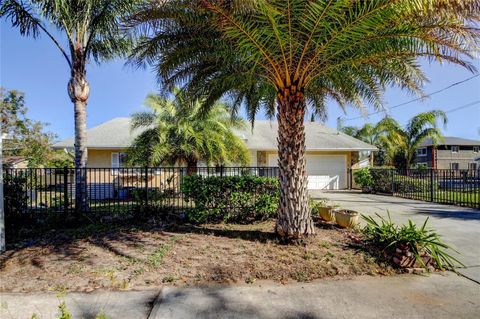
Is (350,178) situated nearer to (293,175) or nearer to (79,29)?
(293,175)

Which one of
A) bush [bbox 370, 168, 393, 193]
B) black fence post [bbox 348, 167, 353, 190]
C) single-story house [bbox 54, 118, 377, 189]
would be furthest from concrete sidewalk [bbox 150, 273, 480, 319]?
black fence post [bbox 348, 167, 353, 190]

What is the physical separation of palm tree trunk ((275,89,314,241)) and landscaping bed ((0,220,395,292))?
1.20ft

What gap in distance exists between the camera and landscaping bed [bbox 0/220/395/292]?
421 cm

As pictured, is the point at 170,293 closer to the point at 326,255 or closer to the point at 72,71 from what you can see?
the point at 326,255

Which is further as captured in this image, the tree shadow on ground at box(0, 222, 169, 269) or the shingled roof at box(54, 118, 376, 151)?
the shingled roof at box(54, 118, 376, 151)

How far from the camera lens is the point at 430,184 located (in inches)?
500

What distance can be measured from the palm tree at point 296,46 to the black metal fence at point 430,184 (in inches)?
300

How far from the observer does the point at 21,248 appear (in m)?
5.71

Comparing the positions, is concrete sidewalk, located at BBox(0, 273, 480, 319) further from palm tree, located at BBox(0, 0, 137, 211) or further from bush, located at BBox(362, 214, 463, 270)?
palm tree, located at BBox(0, 0, 137, 211)

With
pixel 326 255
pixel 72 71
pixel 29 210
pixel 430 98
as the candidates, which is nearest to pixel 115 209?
pixel 29 210

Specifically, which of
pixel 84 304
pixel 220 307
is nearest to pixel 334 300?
pixel 220 307

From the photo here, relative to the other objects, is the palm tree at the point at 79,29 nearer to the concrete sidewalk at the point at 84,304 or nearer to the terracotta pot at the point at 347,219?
the concrete sidewalk at the point at 84,304

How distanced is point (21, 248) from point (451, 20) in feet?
31.4

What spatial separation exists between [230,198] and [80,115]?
560cm
